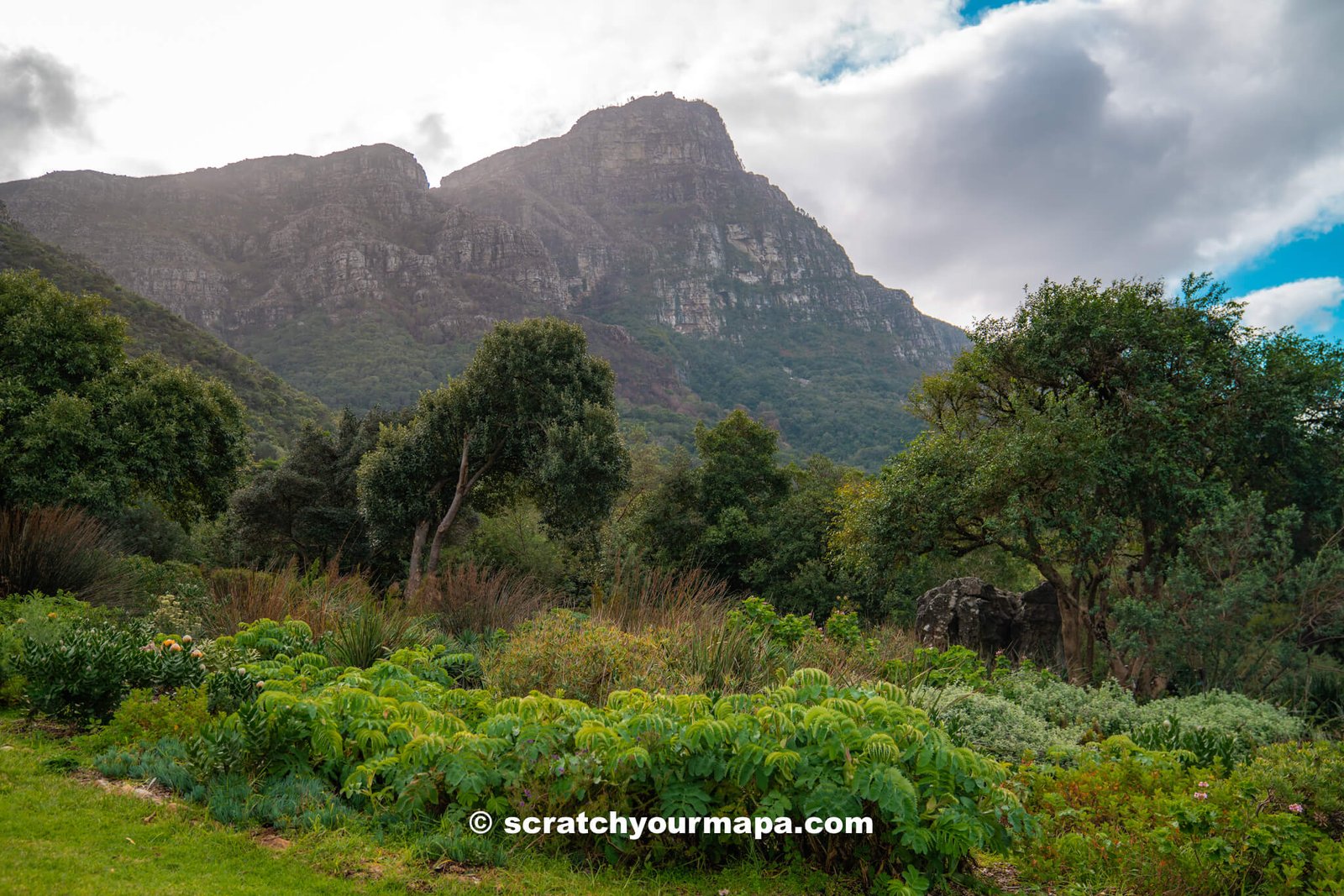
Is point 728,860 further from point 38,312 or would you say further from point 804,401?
point 804,401

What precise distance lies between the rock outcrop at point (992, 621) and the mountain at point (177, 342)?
102ft

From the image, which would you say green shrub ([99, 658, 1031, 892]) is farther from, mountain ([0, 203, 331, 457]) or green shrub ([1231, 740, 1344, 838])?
mountain ([0, 203, 331, 457])

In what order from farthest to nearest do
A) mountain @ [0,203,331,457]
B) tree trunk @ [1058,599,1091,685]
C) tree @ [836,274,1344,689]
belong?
mountain @ [0,203,331,457] → tree trunk @ [1058,599,1091,685] → tree @ [836,274,1344,689]

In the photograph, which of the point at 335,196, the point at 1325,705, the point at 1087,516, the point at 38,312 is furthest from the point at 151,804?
the point at 335,196

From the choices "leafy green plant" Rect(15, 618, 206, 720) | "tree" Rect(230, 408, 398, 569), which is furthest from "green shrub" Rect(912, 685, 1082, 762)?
"tree" Rect(230, 408, 398, 569)

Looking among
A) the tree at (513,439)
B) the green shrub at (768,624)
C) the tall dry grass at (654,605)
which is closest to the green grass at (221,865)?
the tall dry grass at (654,605)

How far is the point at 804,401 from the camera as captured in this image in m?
87.4

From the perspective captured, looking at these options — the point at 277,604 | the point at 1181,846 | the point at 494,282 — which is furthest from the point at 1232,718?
the point at 494,282

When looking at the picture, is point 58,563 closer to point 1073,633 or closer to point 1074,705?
point 1074,705

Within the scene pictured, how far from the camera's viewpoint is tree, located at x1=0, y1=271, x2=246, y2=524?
476 inches

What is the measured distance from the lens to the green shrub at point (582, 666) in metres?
4.81

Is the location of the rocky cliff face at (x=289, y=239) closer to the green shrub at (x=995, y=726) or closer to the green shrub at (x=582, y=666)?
the green shrub at (x=582, y=666)

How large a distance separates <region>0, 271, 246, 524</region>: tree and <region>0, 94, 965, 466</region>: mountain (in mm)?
52146

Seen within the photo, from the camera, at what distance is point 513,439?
55.6ft
